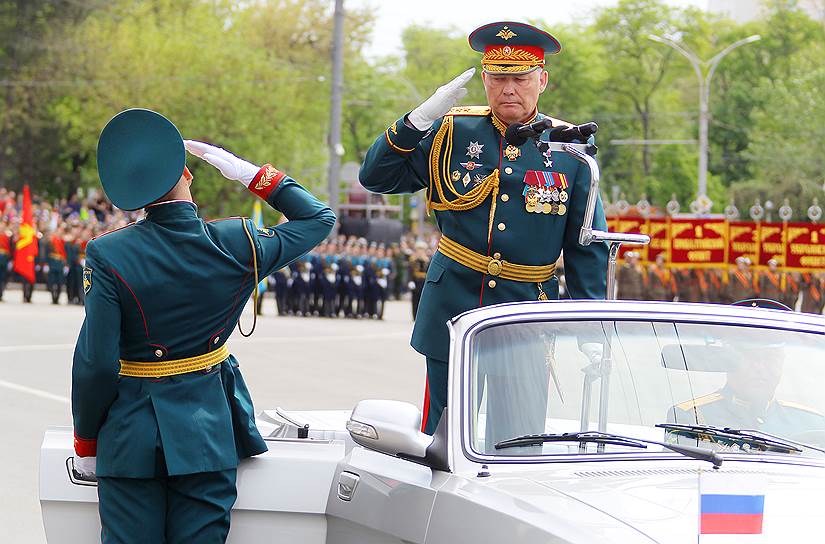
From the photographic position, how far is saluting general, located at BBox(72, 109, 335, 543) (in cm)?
454

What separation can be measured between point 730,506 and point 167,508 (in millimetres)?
1886

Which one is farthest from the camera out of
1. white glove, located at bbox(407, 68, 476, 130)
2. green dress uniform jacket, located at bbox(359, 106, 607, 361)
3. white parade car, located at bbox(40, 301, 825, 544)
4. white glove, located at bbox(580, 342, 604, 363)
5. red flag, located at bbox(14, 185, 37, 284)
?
red flag, located at bbox(14, 185, 37, 284)

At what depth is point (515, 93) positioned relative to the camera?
6094 millimetres

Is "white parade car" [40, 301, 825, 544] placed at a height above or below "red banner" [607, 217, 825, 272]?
above

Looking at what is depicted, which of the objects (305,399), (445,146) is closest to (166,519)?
(445,146)

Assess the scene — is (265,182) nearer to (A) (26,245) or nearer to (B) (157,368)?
(B) (157,368)

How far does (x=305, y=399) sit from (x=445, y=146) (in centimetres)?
819

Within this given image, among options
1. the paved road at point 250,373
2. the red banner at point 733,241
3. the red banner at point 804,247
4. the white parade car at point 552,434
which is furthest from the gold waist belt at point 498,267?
the red banner at point 804,247

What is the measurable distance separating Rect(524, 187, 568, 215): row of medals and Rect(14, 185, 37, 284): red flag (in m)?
27.7

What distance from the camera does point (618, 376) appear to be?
4.50m

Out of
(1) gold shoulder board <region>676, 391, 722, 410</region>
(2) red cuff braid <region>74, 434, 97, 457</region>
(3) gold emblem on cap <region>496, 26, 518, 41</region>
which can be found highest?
(3) gold emblem on cap <region>496, 26, 518, 41</region>

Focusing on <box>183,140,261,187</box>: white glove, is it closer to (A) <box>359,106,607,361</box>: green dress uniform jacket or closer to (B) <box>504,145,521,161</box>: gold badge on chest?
(A) <box>359,106,607,361</box>: green dress uniform jacket

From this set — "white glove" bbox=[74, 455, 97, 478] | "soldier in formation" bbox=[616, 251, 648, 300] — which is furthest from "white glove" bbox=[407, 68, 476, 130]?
"soldier in formation" bbox=[616, 251, 648, 300]

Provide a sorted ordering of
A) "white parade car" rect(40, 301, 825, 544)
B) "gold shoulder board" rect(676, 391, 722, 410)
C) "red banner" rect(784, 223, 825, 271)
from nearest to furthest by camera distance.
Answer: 1. "white parade car" rect(40, 301, 825, 544)
2. "gold shoulder board" rect(676, 391, 722, 410)
3. "red banner" rect(784, 223, 825, 271)
